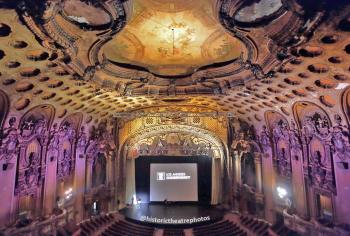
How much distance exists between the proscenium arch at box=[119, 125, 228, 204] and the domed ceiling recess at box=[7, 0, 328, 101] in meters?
7.68

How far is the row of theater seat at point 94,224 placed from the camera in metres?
16.4

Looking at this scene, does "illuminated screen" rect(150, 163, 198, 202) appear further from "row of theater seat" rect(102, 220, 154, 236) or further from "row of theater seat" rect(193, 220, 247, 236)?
"row of theater seat" rect(193, 220, 247, 236)

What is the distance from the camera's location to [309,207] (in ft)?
44.5

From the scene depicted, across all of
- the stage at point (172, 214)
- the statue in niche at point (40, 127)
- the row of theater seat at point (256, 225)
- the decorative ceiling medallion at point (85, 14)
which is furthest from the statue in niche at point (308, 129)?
the statue in niche at point (40, 127)

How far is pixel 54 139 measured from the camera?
14672mm

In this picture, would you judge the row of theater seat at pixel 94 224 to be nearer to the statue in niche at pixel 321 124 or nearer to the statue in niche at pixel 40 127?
the statue in niche at pixel 40 127

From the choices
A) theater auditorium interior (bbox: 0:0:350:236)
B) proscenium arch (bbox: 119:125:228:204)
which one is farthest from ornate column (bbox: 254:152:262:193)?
A: proscenium arch (bbox: 119:125:228:204)

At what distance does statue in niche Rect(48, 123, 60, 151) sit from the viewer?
14367mm

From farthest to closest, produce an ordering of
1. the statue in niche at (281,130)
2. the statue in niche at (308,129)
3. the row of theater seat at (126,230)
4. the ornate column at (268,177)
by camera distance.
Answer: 1. the row of theater seat at (126,230)
2. the ornate column at (268,177)
3. the statue in niche at (281,130)
4. the statue in niche at (308,129)

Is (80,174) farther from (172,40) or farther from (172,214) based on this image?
(172,40)

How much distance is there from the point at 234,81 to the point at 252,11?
18.7 ft

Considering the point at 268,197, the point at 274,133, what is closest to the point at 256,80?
the point at 274,133

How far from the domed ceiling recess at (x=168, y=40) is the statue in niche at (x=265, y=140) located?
5.49m

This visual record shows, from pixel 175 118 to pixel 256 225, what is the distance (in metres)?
9.64
